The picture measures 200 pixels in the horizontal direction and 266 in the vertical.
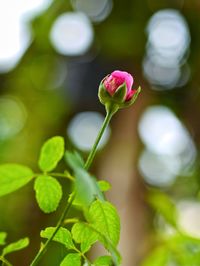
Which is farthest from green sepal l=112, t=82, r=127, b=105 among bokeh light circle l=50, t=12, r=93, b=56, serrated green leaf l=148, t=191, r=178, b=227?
bokeh light circle l=50, t=12, r=93, b=56

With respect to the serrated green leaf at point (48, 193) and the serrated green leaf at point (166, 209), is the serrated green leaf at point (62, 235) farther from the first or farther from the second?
the serrated green leaf at point (166, 209)

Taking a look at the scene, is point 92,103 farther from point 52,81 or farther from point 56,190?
point 56,190

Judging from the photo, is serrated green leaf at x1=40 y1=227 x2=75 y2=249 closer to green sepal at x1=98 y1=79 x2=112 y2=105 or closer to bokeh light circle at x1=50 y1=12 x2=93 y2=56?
green sepal at x1=98 y1=79 x2=112 y2=105

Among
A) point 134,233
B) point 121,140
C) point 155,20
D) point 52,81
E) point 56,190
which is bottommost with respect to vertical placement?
point 134,233

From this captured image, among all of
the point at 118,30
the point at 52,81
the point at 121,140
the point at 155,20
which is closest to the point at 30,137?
the point at 52,81

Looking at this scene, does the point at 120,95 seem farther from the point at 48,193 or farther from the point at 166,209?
the point at 166,209

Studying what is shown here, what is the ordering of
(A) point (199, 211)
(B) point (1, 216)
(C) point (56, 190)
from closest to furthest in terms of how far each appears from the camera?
(C) point (56, 190), (B) point (1, 216), (A) point (199, 211)

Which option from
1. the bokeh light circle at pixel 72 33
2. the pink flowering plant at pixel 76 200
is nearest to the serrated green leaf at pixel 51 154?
the pink flowering plant at pixel 76 200
